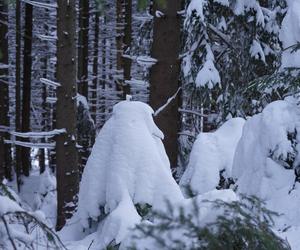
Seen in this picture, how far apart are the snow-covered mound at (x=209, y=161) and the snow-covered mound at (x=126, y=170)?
1.20 meters

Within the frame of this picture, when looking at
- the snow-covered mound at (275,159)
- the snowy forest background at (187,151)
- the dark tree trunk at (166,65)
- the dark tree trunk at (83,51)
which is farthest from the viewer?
the dark tree trunk at (83,51)

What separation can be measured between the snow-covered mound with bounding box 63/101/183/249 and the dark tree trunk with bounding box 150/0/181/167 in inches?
107

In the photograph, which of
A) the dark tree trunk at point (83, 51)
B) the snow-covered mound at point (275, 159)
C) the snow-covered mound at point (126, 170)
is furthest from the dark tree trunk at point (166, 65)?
the dark tree trunk at point (83, 51)

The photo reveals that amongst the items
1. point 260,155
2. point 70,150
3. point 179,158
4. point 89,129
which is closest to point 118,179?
point 260,155

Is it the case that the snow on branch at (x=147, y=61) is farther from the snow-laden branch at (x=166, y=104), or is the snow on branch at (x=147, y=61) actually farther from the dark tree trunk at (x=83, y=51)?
the dark tree trunk at (x=83, y=51)

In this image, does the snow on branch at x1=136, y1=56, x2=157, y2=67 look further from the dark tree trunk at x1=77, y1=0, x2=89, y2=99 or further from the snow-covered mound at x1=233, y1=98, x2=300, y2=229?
the dark tree trunk at x1=77, y1=0, x2=89, y2=99

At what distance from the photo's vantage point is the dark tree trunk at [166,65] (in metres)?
7.89

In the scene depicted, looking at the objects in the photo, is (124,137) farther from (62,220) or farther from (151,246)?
(62,220)

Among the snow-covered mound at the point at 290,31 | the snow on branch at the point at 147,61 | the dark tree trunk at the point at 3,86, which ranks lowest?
the dark tree trunk at the point at 3,86

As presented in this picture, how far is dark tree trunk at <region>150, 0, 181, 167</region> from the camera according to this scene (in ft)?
25.9

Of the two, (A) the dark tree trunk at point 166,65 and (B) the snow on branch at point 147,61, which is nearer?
(B) the snow on branch at point 147,61

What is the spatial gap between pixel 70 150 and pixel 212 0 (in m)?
3.76

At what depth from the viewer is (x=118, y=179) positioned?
4703 millimetres

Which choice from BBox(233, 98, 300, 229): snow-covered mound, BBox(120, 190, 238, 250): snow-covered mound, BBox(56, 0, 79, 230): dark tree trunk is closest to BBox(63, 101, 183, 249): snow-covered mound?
BBox(233, 98, 300, 229): snow-covered mound
